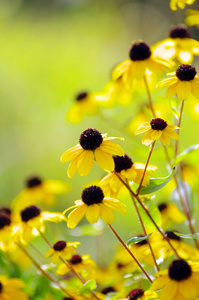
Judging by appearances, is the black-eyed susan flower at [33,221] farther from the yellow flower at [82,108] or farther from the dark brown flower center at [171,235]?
the yellow flower at [82,108]

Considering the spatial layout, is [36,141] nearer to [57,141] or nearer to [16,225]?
[57,141]

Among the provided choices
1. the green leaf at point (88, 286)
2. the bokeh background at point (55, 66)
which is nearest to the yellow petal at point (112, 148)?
the green leaf at point (88, 286)

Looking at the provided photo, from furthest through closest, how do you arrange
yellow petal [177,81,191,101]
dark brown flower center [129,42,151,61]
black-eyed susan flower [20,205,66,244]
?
dark brown flower center [129,42,151,61], black-eyed susan flower [20,205,66,244], yellow petal [177,81,191,101]

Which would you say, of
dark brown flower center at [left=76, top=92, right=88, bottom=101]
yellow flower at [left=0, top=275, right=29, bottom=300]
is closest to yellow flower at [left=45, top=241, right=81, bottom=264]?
yellow flower at [left=0, top=275, right=29, bottom=300]

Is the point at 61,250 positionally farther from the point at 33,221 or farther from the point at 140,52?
the point at 140,52

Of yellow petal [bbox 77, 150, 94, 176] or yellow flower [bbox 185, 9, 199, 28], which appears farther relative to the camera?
yellow flower [bbox 185, 9, 199, 28]

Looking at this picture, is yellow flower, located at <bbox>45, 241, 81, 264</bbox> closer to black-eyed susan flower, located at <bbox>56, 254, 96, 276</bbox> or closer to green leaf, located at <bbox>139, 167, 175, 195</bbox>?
black-eyed susan flower, located at <bbox>56, 254, 96, 276</bbox>

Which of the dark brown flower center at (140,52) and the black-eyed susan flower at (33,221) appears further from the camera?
the dark brown flower center at (140,52)
